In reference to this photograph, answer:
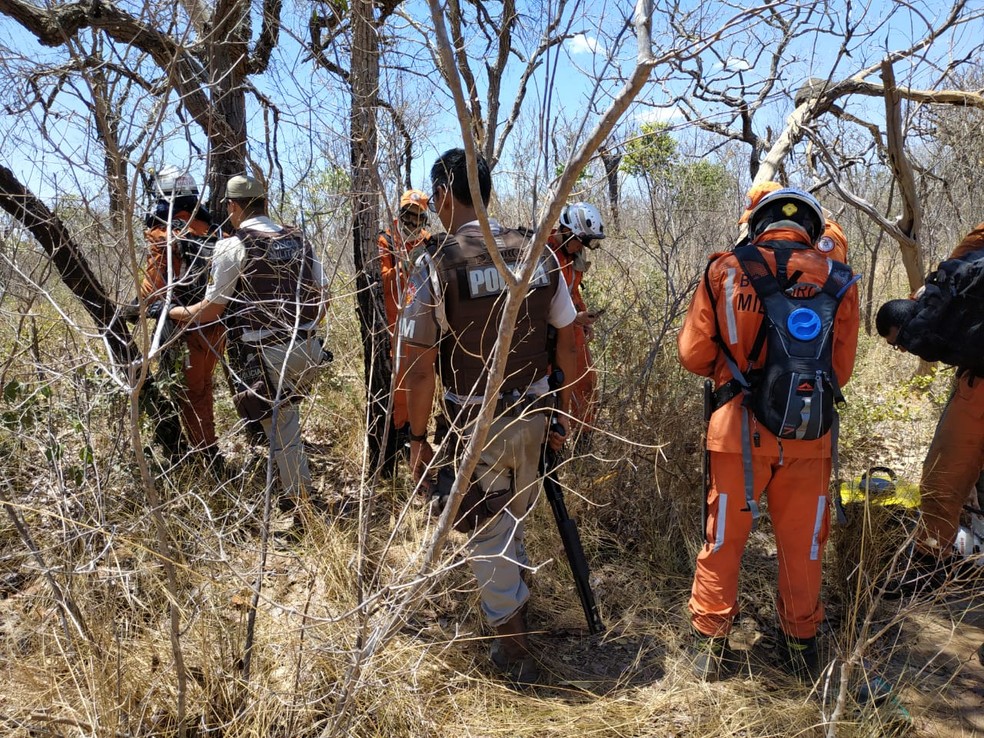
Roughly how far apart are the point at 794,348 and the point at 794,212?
59 centimetres

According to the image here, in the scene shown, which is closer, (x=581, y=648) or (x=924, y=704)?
(x=924, y=704)

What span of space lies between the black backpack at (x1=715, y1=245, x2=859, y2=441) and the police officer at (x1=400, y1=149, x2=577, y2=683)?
2.40 feet

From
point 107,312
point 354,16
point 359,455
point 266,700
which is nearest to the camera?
point 266,700

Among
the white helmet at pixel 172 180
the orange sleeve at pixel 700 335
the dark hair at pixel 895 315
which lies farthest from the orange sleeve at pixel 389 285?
the dark hair at pixel 895 315

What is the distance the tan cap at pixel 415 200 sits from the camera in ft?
14.6

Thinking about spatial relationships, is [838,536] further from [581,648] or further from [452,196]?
[452,196]

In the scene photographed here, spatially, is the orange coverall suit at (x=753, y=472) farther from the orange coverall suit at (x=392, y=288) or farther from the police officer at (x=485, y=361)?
the orange coverall suit at (x=392, y=288)

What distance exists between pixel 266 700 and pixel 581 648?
1.41 m

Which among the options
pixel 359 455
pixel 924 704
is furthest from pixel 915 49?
pixel 359 455

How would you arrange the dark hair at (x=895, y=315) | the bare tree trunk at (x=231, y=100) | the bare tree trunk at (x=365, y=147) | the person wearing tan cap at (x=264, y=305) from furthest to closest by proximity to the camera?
the bare tree trunk at (x=231, y=100) → the person wearing tan cap at (x=264, y=305) → the dark hair at (x=895, y=315) → the bare tree trunk at (x=365, y=147)

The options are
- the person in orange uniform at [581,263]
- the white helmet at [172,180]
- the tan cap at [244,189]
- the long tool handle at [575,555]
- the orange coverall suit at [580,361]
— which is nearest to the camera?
the white helmet at [172,180]

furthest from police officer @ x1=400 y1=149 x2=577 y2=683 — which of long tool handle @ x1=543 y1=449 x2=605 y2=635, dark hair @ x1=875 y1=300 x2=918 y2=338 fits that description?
dark hair @ x1=875 y1=300 x2=918 y2=338

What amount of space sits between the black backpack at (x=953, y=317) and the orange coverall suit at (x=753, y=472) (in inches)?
25.2

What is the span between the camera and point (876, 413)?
4410 mm
